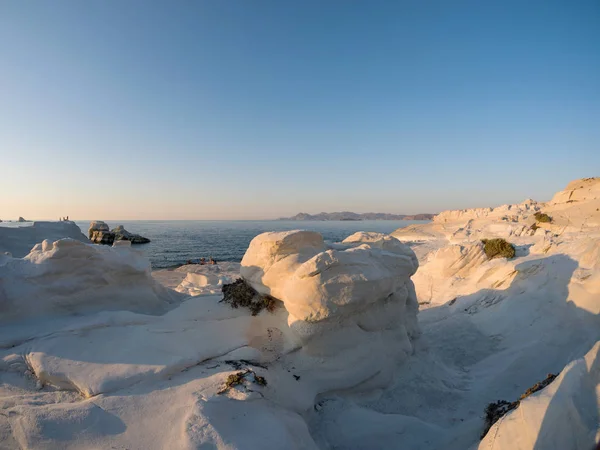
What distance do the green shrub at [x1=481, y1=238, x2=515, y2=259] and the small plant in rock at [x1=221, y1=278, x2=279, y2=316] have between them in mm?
14159

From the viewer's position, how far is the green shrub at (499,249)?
15.5 meters

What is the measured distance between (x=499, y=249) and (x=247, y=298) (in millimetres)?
15111

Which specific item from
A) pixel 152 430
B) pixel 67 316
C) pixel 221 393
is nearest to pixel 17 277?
pixel 67 316

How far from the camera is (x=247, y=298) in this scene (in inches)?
297

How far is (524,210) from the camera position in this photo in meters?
41.8

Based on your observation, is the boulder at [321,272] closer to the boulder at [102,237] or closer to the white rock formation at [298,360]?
the white rock formation at [298,360]

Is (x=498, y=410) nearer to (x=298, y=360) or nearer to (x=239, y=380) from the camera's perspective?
(x=298, y=360)

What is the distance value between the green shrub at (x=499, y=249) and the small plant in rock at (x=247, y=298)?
14159 mm

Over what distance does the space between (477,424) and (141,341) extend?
20.6 feet

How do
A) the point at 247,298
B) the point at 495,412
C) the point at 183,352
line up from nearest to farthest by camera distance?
the point at 495,412 < the point at 183,352 < the point at 247,298

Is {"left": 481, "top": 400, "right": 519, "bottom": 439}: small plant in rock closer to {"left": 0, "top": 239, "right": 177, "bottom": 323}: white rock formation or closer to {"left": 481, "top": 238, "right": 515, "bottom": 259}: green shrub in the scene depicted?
{"left": 0, "top": 239, "right": 177, "bottom": 323}: white rock formation

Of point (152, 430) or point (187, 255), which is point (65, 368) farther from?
point (187, 255)

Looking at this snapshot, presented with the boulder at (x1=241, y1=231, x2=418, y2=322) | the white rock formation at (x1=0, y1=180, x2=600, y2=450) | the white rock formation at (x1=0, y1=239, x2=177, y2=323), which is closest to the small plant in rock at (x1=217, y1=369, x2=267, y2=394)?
the white rock formation at (x1=0, y1=180, x2=600, y2=450)

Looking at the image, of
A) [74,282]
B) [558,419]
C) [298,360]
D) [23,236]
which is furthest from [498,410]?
[23,236]
